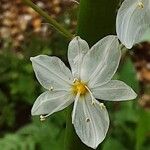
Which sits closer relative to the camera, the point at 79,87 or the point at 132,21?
the point at 132,21

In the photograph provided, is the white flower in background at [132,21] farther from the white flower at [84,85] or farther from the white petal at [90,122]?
the white petal at [90,122]

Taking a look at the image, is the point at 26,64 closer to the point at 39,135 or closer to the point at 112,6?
the point at 39,135

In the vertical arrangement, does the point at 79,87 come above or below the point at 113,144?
above

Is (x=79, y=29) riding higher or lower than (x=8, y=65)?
higher

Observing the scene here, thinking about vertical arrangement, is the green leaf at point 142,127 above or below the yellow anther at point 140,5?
below

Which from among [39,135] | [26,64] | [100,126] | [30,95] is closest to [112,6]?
[100,126]

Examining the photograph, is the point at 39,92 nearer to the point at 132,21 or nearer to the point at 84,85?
the point at 84,85

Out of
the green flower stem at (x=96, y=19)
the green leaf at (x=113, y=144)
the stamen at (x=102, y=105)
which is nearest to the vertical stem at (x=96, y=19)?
the green flower stem at (x=96, y=19)

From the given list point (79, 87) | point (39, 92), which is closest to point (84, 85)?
point (79, 87)
